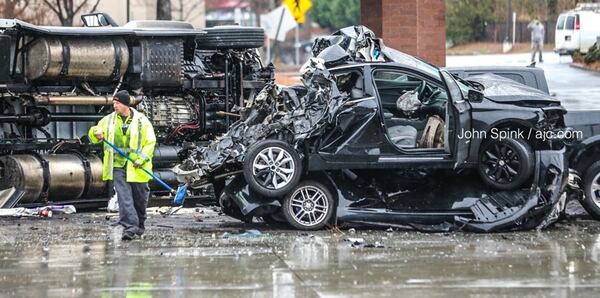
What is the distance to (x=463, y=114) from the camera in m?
12.9

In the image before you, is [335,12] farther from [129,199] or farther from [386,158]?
[129,199]

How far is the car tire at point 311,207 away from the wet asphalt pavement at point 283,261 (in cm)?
19

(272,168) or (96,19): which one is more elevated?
(96,19)

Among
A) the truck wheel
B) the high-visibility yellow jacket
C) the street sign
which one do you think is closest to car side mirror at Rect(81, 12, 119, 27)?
the truck wheel

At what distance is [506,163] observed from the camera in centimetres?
1297

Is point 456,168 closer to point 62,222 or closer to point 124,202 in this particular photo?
point 124,202

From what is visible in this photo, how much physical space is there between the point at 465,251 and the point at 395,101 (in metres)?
2.97

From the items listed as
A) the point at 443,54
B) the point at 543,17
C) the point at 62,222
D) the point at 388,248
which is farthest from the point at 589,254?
the point at 543,17

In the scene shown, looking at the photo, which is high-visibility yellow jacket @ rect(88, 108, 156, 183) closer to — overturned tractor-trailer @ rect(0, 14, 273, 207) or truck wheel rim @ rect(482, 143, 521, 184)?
overturned tractor-trailer @ rect(0, 14, 273, 207)

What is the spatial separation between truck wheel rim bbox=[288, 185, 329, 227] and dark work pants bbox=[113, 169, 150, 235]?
5.37ft

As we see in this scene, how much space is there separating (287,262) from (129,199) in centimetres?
242

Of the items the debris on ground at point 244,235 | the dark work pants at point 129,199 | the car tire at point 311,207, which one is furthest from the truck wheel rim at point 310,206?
the dark work pants at point 129,199

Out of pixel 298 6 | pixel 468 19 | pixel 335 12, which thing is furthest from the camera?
pixel 335 12

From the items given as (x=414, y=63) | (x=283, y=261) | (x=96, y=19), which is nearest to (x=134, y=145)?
(x=283, y=261)
